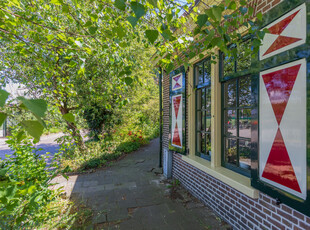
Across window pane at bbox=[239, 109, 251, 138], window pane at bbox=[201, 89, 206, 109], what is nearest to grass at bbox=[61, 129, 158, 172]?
window pane at bbox=[201, 89, 206, 109]

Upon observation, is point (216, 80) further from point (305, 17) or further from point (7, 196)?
point (7, 196)

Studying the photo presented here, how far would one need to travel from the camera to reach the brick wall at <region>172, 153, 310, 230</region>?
1890mm

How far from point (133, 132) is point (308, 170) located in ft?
27.5

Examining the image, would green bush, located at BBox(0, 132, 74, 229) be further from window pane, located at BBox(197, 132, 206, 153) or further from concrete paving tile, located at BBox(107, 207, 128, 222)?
window pane, located at BBox(197, 132, 206, 153)

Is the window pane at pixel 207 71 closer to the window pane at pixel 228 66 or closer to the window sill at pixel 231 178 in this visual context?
the window pane at pixel 228 66

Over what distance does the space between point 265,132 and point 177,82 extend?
8.58 feet

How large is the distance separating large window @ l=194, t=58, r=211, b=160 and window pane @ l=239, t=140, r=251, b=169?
78cm

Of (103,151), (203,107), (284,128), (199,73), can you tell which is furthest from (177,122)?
(103,151)

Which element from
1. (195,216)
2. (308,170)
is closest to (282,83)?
(308,170)

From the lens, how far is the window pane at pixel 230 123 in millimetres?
2871

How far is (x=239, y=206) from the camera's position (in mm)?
2566

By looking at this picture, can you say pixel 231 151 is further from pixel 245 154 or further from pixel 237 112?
pixel 237 112

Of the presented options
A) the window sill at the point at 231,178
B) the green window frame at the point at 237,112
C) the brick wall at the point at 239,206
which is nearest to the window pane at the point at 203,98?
the green window frame at the point at 237,112

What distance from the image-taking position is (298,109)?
176cm
